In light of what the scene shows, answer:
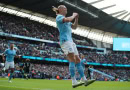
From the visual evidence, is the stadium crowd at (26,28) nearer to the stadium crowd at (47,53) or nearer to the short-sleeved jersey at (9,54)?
the stadium crowd at (47,53)

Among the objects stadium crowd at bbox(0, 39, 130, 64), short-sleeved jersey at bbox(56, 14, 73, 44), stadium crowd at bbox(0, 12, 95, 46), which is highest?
stadium crowd at bbox(0, 12, 95, 46)

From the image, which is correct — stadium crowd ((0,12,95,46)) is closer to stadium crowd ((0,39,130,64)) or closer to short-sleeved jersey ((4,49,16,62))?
stadium crowd ((0,39,130,64))

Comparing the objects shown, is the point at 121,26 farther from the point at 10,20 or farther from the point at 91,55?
the point at 10,20

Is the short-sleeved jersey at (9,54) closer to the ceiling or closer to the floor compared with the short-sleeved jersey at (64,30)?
closer to the floor

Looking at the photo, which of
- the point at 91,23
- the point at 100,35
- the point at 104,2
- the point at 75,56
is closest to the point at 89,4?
the point at 104,2

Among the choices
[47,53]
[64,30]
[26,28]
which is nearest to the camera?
[64,30]

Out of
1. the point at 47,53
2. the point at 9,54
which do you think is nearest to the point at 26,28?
the point at 47,53

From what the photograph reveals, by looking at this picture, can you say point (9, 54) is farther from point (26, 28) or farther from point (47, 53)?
point (26, 28)

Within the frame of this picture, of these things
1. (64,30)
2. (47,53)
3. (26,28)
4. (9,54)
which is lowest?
(47,53)

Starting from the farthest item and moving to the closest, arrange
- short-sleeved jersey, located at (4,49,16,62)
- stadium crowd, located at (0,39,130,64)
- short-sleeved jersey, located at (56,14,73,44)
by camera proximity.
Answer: stadium crowd, located at (0,39,130,64) → short-sleeved jersey, located at (4,49,16,62) → short-sleeved jersey, located at (56,14,73,44)

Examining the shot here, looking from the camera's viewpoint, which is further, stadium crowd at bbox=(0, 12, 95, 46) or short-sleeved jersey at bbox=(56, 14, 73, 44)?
stadium crowd at bbox=(0, 12, 95, 46)

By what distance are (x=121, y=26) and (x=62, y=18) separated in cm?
5296

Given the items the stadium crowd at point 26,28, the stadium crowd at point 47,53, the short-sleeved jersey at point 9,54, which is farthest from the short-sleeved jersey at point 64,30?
the stadium crowd at point 26,28

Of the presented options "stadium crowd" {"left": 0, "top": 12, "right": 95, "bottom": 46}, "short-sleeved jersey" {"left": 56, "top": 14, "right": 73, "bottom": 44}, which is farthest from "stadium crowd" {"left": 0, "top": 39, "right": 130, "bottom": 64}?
"short-sleeved jersey" {"left": 56, "top": 14, "right": 73, "bottom": 44}
